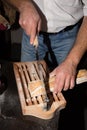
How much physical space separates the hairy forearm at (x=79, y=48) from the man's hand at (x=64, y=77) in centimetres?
5

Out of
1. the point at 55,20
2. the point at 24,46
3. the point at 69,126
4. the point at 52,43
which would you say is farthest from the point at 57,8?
the point at 69,126

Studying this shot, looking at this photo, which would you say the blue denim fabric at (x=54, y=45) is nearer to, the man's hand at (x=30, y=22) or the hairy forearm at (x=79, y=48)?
the hairy forearm at (x=79, y=48)

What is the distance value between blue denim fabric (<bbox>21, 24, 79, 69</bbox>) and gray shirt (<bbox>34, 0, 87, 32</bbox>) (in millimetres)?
56

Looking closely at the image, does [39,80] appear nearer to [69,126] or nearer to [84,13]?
[84,13]

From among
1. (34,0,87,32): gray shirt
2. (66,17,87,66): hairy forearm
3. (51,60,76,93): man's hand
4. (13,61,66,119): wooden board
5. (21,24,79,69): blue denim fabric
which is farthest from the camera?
(21,24,79,69): blue denim fabric

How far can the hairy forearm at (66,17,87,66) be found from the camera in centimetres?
104

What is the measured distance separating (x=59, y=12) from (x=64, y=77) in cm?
41

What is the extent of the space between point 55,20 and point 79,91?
792 millimetres

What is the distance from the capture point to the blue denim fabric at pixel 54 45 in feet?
4.25

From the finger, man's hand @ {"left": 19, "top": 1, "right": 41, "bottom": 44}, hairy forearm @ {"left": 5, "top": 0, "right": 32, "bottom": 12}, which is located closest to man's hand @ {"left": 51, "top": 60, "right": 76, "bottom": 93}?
the finger

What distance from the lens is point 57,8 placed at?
Result: 1188mm

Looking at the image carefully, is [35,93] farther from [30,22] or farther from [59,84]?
[30,22]

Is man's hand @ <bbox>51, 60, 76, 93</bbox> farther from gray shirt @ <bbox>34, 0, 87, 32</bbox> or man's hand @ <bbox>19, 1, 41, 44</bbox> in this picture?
gray shirt @ <bbox>34, 0, 87, 32</bbox>

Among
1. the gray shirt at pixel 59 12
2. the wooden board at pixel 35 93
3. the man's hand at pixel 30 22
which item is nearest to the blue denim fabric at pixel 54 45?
the gray shirt at pixel 59 12
